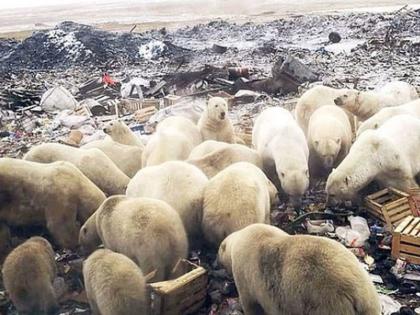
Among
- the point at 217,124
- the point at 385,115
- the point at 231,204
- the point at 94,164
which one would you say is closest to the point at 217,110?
the point at 217,124

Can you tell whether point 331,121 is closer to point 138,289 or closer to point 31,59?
point 138,289

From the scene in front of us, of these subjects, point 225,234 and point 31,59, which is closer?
point 225,234

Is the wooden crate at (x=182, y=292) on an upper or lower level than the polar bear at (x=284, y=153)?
lower

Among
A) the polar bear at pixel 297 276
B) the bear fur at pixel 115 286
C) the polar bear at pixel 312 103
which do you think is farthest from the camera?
the polar bear at pixel 312 103

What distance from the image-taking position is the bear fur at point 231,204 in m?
6.26

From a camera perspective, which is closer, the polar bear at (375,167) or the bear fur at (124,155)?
the polar bear at (375,167)

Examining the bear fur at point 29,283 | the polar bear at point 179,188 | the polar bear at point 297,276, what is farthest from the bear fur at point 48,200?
the polar bear at point 297,276

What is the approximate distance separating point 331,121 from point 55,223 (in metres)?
4.78

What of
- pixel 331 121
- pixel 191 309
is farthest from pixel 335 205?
pixel 191 309

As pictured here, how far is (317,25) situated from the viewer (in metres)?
30.9

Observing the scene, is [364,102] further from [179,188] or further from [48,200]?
[48,200]

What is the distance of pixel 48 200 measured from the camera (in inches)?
277

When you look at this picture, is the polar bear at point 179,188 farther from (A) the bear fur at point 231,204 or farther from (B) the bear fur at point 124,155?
(B) the bear fur at point 124,155

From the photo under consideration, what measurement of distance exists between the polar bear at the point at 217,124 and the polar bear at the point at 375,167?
2.86 metres
